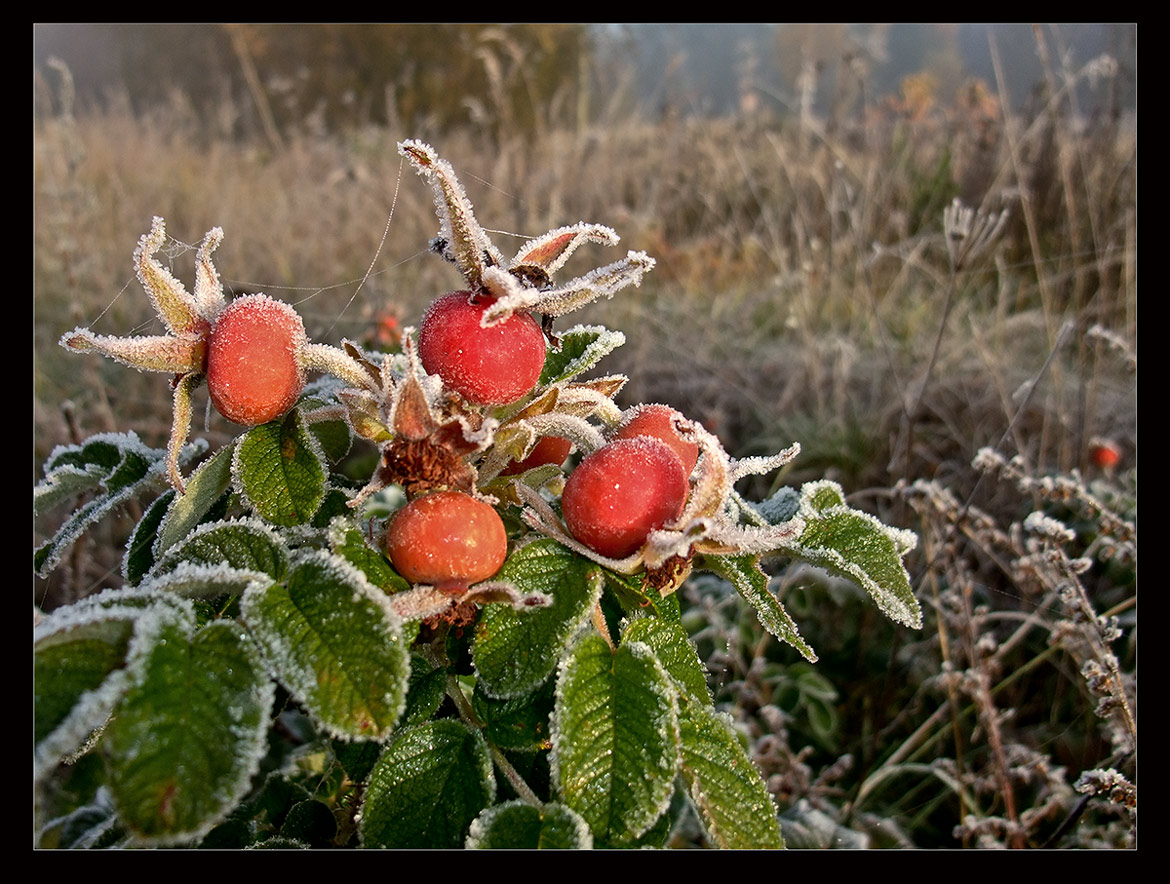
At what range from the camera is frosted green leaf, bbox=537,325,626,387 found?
0.87 metres

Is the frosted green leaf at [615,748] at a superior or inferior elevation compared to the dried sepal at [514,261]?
inferior

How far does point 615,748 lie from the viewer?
651 millimetres

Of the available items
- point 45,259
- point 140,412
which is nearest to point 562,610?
point 140,412

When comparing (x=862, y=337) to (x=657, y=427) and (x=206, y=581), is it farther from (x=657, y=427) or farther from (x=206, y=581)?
(x=206, y=581)

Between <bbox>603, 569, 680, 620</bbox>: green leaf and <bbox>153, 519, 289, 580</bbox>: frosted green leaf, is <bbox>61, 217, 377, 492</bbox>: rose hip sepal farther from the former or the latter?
<bbox>603, 569, 680, 620</bbox>: green leaf

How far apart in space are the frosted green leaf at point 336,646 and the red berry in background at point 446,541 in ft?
0.18

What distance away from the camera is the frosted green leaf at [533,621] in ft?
2.14

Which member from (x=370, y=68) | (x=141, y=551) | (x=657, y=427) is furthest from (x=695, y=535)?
(x=370, y=68)

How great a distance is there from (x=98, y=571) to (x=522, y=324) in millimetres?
1964

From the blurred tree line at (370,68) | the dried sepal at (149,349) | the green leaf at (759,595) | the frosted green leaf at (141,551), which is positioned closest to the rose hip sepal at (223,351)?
the dried sepal at (149,349)

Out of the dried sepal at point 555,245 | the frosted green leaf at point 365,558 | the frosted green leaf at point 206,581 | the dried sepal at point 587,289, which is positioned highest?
the dried sepal at point 555,245

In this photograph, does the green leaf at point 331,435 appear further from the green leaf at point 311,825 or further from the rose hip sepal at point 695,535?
the green leaf at point 311,825

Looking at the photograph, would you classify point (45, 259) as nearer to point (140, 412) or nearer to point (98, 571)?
point (140, 412)
